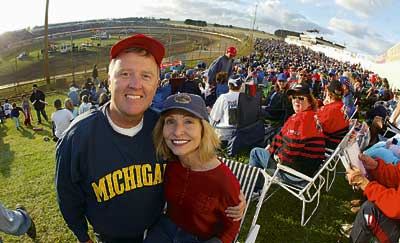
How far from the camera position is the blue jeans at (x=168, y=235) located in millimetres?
2006

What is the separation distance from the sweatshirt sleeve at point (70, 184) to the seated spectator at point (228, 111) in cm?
383

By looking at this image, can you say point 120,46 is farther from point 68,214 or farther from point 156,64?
point 68,214

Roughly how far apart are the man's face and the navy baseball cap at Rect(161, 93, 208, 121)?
0.24 m

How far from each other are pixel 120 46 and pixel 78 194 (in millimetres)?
984

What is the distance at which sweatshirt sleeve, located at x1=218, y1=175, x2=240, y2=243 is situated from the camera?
1849mm

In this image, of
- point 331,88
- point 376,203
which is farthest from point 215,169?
point 331,88

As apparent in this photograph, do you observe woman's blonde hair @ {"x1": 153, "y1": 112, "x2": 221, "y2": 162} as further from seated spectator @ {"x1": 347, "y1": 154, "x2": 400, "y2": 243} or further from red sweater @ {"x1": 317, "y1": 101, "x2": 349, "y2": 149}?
red sweater @ {"x1": 317, "y1": 101, "x2": 349, "y2": 149}

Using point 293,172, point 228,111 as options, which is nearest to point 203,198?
point 293,172

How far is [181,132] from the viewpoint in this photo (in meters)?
1.92

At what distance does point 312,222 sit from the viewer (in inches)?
154

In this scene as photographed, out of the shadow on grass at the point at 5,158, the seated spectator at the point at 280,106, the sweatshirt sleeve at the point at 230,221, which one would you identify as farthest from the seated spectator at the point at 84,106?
the sweatshirt sleeve at the point at 230,221

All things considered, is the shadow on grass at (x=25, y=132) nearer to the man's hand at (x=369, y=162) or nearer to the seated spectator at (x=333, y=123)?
the seated spectator at (x=333, y=123)

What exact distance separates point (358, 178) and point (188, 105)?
1930mm

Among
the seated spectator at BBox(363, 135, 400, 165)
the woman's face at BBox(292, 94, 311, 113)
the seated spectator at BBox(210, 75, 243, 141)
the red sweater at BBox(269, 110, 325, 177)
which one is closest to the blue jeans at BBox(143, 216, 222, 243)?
the red sweater at BBox(269, 110, 325, 177)
